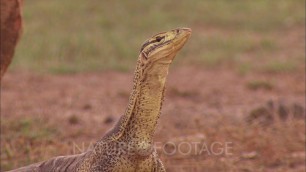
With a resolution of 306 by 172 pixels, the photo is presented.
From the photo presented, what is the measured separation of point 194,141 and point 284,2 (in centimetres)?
872

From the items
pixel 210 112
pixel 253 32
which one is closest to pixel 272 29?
pixel 253 32

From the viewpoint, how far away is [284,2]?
51.4ft

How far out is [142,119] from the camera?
4035 millimetres

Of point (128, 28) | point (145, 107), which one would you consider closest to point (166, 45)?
point (145, 107)

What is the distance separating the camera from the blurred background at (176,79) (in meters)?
7.37

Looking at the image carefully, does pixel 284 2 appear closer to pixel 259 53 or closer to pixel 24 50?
pixel 259 53

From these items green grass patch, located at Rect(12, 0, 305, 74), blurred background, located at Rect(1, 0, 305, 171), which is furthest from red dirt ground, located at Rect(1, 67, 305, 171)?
green grass patch, located at Rect(12, 0, 305, 74)

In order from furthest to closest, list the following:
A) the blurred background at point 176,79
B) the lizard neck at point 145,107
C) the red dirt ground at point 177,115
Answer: the blurred background at point 176,79 < the red dirt ground at point 177,115 < the lizard neck at point 145,107

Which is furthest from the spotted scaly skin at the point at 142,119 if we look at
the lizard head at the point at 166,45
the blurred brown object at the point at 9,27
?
the blurred brown object at the point at 9,27

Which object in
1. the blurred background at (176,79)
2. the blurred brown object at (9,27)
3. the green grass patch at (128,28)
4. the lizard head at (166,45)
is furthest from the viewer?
the green grass patch at (128,28)

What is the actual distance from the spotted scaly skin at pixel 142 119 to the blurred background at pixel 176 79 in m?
2.43

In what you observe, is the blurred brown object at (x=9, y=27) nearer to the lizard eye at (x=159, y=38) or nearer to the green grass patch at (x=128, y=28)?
the lizard eye at (x=159, y=38)

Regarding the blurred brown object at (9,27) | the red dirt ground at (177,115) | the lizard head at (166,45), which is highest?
the blurred brown object at (9,27)

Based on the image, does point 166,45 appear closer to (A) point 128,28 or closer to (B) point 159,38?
(B) point 159,38
